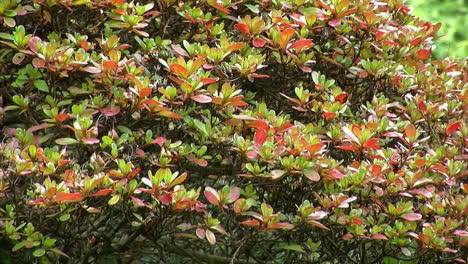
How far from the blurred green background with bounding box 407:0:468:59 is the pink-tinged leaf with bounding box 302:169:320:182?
495 cm

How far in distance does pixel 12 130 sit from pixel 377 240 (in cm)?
145

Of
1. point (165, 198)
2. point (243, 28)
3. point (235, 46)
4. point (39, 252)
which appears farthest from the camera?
point (243, 28)

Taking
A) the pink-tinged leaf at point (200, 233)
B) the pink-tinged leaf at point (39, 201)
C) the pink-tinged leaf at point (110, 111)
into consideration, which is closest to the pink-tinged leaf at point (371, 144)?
the pink-tinged leaf at point (200, 233)

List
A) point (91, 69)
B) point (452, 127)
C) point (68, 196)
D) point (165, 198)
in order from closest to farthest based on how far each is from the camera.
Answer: point (68, 196), point (165, 198), point (91, 69), point (452, 127)

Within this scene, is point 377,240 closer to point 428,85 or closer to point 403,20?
point 428,85

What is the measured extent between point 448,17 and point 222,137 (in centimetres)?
592

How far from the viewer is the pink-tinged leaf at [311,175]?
7.25 feet

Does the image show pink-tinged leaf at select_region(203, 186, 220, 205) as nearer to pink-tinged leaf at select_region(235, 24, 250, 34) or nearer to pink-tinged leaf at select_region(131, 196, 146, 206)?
pink-tinged leaf at select_region(131, 196, 146, 206)

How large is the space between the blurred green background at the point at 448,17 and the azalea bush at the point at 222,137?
429 cm

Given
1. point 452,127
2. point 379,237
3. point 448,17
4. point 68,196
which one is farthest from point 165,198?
point 448,17

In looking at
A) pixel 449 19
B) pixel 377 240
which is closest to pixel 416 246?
pixel 377 240

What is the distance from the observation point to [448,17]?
24.7 ft

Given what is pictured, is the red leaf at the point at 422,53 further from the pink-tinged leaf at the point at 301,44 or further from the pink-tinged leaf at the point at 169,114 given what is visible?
the pink-tinged leaf at the point at 169,114

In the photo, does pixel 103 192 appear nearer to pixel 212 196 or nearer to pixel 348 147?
pixel 212 196
